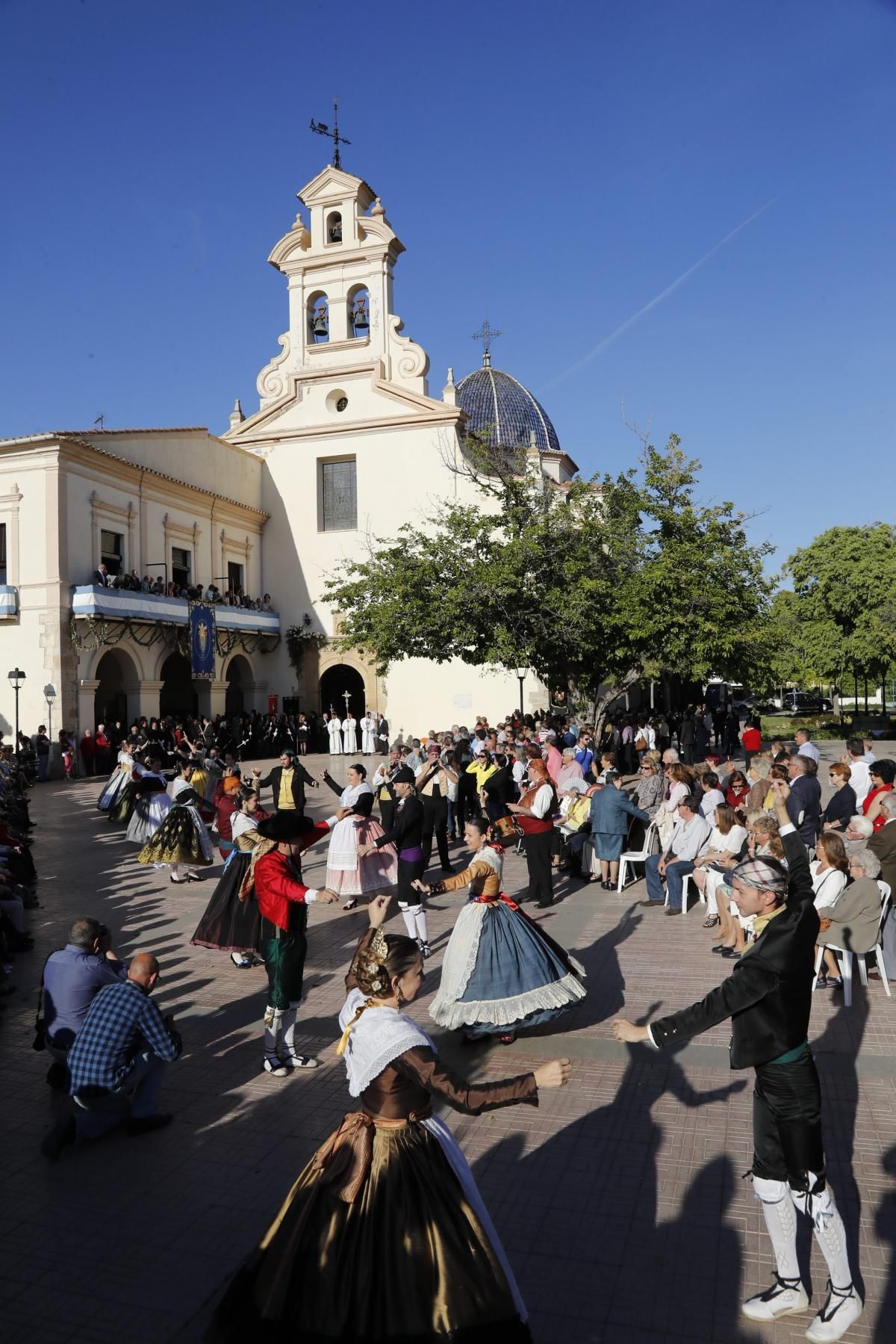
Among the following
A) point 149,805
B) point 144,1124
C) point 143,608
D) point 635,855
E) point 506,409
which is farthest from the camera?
point 506,409

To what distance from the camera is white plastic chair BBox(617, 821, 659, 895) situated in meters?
11.6

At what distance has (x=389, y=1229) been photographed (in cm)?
312

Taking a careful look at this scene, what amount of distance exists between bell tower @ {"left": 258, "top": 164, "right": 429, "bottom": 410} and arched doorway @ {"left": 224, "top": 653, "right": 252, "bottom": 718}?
9957 mm

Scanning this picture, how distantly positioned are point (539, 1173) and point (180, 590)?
28.2 m

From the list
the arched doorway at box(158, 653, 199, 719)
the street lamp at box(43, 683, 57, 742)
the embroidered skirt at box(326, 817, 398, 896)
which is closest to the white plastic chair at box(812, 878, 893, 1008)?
the embroidered skirt at box(326, 817, 398, 896)

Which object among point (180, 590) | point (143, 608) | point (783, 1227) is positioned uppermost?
point (180, 590)

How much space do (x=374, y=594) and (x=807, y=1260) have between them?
21630mm

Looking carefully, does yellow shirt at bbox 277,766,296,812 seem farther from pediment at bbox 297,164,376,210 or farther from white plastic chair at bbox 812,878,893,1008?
pediment at bbox 297,164,376,210

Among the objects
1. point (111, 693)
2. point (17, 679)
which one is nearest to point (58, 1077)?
point (17, 679)

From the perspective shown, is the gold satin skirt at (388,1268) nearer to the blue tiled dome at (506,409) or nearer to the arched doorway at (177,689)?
the arched doorway at (177,689)

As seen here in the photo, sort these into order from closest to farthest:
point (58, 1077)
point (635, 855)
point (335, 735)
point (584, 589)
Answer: point (58, 1077)
point (635, 855)
point (584, 589)
point (335, 735)

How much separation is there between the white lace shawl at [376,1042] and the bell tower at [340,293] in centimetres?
3298

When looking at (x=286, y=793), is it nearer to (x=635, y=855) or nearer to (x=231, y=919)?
(x=635, y=855)

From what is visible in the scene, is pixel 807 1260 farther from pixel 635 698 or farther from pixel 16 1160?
pixel 635 698
